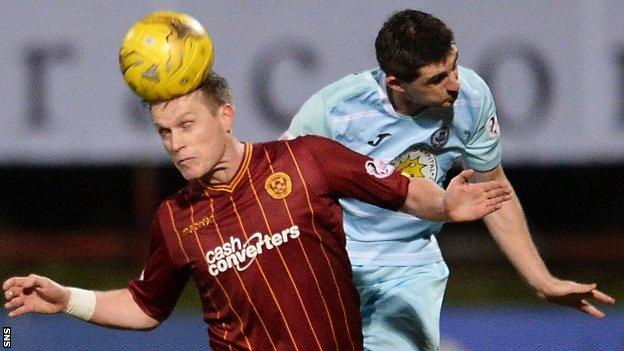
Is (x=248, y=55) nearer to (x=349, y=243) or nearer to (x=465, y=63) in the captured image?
(x=465, y=63)

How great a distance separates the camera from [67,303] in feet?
16.8

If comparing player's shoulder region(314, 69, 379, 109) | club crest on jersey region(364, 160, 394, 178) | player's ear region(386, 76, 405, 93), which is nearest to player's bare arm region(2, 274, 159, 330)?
club crest on jersey region(364, 160, 394, 178)

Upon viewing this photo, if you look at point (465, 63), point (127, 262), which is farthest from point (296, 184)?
point (127, 262)

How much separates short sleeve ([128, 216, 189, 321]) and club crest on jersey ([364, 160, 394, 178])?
686 mm

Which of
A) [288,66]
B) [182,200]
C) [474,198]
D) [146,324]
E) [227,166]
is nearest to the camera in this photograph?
[474,198]

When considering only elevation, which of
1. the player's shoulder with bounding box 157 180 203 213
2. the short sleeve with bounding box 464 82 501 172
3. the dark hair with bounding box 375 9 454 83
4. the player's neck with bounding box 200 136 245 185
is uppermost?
the dark hair with bounding box 375 9 454 83

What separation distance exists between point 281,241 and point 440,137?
1078mm

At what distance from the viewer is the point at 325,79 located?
29.7ft

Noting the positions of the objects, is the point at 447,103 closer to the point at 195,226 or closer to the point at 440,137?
the point at 440,137

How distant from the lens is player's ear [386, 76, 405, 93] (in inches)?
221

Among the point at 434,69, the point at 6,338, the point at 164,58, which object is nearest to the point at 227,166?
the point at 164,58

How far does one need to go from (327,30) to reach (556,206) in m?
3.68

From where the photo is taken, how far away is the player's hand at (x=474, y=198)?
4.74 m

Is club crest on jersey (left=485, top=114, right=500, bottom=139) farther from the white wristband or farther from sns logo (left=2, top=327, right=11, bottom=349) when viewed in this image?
sns logo (left=2, top=327, right=11, bottom=349)
